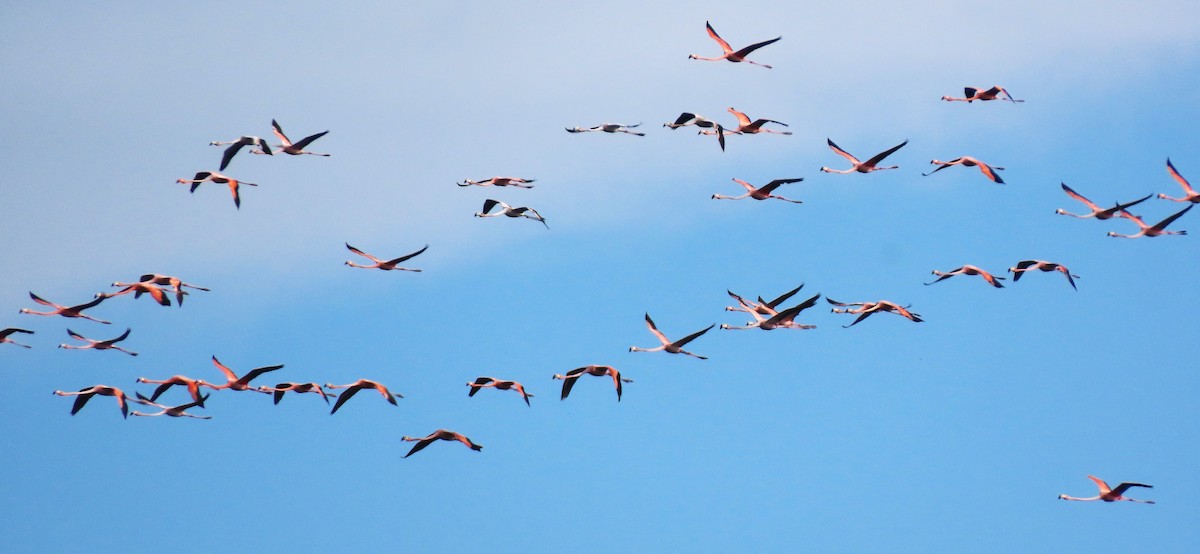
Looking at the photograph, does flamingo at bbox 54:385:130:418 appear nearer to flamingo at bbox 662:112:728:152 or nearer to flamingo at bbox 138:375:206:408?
flamingo at bbox 138:375:206:408

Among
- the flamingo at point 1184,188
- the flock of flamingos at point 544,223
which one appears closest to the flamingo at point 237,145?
the flock of flamingos at point 544,223

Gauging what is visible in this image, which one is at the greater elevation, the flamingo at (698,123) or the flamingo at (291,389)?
the flamingo at (698,123)

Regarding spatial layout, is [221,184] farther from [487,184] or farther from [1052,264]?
[1052,264]

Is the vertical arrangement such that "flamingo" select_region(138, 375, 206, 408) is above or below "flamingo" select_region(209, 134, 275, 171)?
below

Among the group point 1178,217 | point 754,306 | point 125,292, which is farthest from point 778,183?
point 125,292

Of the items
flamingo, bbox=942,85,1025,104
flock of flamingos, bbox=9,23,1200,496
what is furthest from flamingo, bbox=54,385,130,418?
flamingo, bbox=942,85,1025,104

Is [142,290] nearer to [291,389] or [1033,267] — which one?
[291,389]

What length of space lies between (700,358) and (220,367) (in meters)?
10.6

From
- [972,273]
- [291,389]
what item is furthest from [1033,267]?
[291,389]

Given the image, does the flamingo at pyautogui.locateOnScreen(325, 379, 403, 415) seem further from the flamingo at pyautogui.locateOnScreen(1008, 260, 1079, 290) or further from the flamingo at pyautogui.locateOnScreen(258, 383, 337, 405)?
the flamingo at pyautogui.locateOnScreen(1008, 260, 1079, 290)

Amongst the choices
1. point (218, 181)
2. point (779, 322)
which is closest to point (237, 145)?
point (218, 181)

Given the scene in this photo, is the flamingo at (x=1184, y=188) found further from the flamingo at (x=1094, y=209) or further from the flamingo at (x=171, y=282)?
the flamingo at (x=171, y=282)

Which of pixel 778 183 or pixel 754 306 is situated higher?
pixel 778 183

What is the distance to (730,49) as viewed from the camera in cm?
3531
